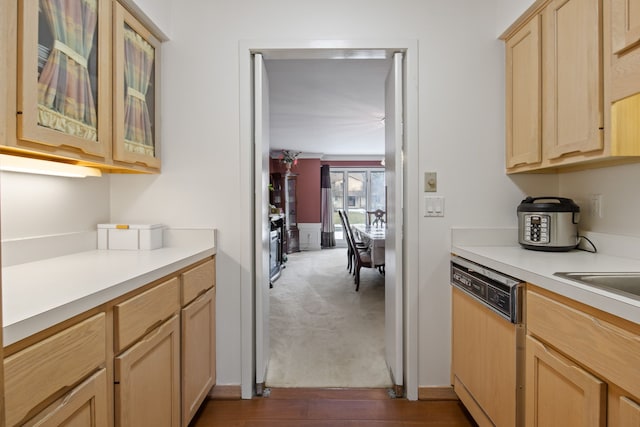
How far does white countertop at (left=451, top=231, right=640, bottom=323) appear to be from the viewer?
2.85 feet

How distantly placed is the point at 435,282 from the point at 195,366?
136 cm

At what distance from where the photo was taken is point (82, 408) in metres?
0.91

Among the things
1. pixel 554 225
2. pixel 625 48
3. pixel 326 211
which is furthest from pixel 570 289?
pixel 326 211

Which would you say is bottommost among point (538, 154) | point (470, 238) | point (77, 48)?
point (470, 238)

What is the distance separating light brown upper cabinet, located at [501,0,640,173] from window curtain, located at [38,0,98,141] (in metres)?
1.98

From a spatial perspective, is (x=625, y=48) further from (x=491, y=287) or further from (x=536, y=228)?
(x=491, y=287)

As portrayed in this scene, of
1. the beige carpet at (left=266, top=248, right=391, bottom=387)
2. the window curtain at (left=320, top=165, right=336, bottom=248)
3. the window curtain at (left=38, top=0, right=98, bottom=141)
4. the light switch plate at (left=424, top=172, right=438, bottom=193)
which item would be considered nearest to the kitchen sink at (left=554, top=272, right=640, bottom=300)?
the light switch plate at (left=424, top=172, right=438, bottom=193)

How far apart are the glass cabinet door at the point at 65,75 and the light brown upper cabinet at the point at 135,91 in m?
0.06

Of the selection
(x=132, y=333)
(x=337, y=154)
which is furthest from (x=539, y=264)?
(x=337, y=154)

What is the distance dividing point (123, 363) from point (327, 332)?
2061 millimetres

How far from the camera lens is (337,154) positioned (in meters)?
8.38

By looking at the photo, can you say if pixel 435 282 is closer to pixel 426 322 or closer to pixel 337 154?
pixel 426 322

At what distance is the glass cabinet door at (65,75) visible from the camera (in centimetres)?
104

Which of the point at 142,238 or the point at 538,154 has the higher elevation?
the point at 538,154
